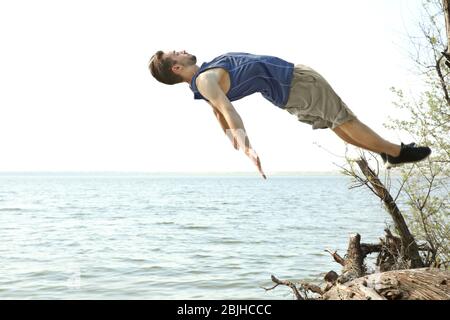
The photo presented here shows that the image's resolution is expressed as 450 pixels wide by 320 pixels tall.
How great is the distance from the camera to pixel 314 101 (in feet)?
16.4

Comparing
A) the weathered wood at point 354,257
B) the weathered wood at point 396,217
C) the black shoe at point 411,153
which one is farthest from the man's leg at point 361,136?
the weathered wood at point 396,217

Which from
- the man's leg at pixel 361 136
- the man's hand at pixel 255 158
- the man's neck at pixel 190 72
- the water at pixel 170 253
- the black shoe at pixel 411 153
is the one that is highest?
the man's neck at pixel 190 72

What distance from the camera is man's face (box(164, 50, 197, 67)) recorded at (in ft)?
15.3

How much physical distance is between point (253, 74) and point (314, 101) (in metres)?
0.68

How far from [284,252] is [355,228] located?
10355 millimetres

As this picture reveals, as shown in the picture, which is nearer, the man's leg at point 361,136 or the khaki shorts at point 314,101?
the khaki shorts at point 314,101

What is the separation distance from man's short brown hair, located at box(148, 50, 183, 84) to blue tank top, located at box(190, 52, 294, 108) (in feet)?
0.64

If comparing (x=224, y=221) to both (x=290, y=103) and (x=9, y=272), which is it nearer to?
(x=9, y=272)

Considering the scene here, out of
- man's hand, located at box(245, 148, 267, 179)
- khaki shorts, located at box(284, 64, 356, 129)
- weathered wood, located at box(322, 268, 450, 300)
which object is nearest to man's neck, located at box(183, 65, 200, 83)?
khaki shorts, located at box(284, 64, 356, 129)

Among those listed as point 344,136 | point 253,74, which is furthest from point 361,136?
point 253,74

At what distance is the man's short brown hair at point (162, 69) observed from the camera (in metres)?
4.70

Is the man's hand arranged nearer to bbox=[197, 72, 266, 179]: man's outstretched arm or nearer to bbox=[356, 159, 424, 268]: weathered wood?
bbox=[197, 72, 266, 179]: man's outstretched arm

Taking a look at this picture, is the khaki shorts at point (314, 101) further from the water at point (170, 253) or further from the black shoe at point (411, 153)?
the water at point (170, 253)
